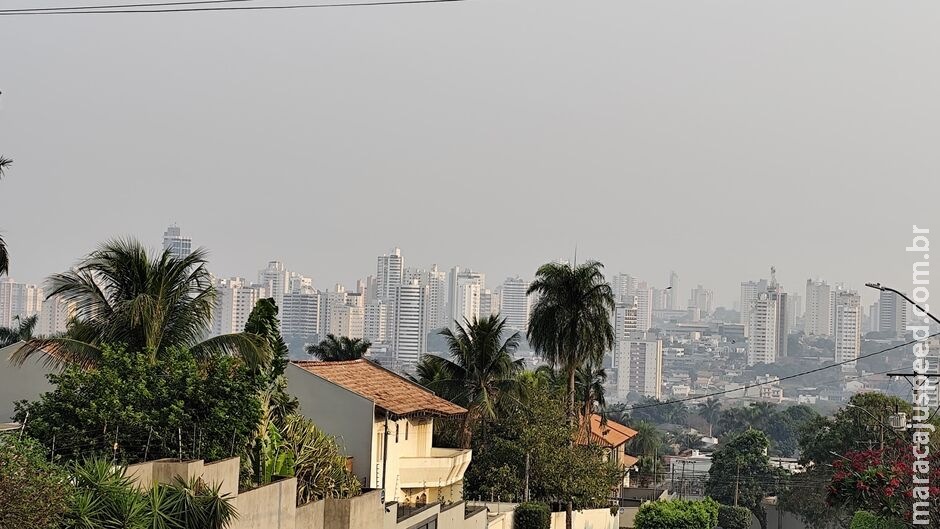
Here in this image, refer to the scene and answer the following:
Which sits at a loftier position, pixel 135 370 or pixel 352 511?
pixel 135 370

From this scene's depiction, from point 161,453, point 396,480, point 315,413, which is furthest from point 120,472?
point 396,480

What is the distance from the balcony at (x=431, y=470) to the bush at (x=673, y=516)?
16327 millimetres

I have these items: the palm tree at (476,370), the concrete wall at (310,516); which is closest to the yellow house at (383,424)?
the palm tree at (476,370)

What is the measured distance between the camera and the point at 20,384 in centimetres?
2823

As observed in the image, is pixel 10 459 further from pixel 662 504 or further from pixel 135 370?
pixel 662 504

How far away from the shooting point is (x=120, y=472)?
15844 millimetres

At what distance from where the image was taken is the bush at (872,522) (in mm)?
32369

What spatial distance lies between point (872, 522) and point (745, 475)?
6843cm

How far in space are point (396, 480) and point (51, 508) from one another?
23.1 m

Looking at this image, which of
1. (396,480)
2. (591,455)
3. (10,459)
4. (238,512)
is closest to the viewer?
(10,459)

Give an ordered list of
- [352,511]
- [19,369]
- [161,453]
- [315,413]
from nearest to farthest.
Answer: [161,453] → [352,511] → [19,369] → [315,413]

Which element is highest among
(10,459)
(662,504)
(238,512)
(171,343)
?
(171,343)

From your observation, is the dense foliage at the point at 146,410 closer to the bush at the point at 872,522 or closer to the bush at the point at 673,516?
the bush at the point at 872,522

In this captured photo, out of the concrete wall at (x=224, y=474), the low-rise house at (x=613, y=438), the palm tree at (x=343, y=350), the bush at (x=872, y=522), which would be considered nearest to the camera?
the concrete wall at (x=224, y=474)
